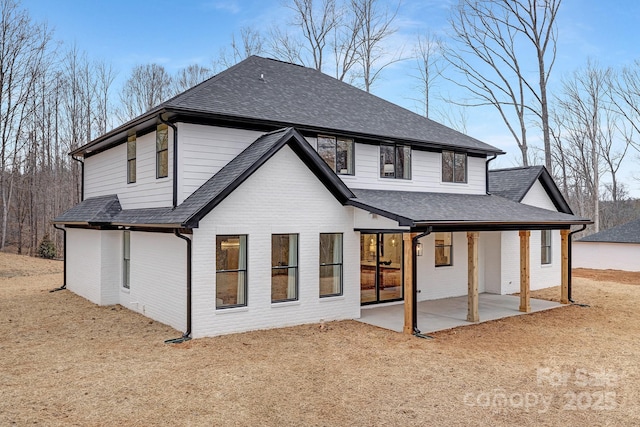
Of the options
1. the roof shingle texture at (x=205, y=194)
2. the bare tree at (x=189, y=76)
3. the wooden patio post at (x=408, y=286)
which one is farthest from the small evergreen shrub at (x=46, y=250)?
the wooden patio post at (x=408, y=286)

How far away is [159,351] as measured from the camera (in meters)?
8.82

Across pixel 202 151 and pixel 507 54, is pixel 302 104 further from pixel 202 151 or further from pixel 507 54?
pixel 507 54

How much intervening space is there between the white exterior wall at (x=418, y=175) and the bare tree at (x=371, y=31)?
14.0m

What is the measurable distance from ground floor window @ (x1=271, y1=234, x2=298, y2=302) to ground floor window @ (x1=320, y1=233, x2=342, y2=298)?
80cm

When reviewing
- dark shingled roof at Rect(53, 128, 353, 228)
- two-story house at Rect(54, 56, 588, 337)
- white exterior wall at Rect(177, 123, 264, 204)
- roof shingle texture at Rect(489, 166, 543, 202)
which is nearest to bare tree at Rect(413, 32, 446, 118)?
roof shingle texture at Rect(489, 166, 543, 202)

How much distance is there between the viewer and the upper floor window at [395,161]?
1403cm

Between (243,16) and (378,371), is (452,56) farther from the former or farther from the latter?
(378,371)

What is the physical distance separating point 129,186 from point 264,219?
5.10 m

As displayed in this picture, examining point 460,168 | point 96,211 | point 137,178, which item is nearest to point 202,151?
point 137,178

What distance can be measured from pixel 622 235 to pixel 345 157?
21.2m

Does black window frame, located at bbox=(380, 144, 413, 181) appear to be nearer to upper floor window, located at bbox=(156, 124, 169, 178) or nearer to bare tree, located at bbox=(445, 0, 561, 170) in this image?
upper floor window, located at bbox=(156, 124, 169, 178)

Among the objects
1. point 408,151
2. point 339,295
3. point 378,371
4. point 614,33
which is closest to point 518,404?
point 378,371

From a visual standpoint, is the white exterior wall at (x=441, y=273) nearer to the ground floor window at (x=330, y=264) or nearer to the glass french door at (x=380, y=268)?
the glass french door at (x=380, y=268)

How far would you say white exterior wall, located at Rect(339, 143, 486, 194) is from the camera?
13445mm
